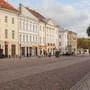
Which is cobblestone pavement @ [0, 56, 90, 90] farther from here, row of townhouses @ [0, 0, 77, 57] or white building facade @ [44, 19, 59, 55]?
white building facade @ [44, 19, 59, 55]

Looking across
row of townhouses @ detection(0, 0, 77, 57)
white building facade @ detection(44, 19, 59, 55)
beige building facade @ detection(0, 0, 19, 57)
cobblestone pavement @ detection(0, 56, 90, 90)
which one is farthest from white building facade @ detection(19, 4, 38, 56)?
cobblestone pavement @ detection(0, 56, 90, 90)

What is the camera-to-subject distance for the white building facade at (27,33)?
→ 6881 cm

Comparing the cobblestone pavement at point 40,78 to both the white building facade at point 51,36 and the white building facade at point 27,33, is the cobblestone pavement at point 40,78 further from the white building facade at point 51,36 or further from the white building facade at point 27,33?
the white building facade at point 51,36

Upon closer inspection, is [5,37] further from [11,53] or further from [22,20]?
[22,20]

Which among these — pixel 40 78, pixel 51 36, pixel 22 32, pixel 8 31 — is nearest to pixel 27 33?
pixel 22 32

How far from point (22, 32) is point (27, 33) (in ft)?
12.0

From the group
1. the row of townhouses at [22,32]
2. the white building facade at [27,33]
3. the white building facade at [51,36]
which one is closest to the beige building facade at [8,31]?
the row of townhouses at [22,32]

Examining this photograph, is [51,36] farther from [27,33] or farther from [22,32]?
[22,32]

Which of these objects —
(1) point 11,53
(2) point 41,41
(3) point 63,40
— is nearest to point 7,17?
(1) point 11,53

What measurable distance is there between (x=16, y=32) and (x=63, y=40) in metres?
48.3

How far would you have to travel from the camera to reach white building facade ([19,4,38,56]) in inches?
2709

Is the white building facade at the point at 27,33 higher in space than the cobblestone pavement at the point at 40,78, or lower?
higher

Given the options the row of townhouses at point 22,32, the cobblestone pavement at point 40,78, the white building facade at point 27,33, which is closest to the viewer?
the cobblestone pavement at point 40,78

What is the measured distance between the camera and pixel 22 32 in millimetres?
69125
